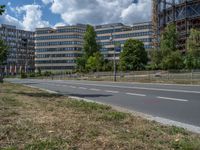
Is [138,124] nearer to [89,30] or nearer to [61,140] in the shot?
[61,140]

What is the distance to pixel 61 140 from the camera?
5.91 m

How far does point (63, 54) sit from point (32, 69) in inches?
1285

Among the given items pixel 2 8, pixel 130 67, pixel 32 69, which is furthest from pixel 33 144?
pixel 32 69

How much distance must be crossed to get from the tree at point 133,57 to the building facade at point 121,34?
41.4 m

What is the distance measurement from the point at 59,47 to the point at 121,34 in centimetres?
3081

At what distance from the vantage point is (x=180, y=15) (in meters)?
83.2

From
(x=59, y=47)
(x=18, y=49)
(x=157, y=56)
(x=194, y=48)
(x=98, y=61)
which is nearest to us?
(x=194, y=48)

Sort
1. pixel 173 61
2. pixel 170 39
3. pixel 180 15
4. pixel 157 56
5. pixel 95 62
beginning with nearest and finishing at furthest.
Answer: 1. pixel 173 61
2. pixel 157 56
3. pixel 170 39
4. pixel 180 15
5. pixel 95 62

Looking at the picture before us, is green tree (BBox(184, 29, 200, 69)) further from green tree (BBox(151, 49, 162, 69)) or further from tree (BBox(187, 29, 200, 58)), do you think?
green tree (BBox(151, 49, 162, 69))

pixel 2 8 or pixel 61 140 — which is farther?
pixel 2 8

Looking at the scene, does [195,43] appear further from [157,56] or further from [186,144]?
[186,144]

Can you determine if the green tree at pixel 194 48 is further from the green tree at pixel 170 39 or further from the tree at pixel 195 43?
the green tree at pixel 170 39

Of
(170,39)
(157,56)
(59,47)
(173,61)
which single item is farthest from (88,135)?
(59,47)

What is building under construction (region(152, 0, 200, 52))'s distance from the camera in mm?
80094
